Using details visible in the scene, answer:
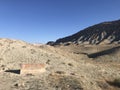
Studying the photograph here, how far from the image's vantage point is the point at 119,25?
14050 centimetres

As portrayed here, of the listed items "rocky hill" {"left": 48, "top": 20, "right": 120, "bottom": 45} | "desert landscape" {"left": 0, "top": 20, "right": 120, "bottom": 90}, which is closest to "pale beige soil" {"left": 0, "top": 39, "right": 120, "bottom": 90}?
"desert landscape" {"left": 0, "top": 20, "right": 120, "bottom": 90}

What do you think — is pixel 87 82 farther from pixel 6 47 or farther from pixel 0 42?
pixel 0 42

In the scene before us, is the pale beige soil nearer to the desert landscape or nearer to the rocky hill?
the desert landscape

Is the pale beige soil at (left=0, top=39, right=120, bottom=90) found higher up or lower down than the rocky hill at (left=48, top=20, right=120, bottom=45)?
lower down

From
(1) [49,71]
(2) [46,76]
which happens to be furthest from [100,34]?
(2) [46,76]

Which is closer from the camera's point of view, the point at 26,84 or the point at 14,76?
the point at 26,84

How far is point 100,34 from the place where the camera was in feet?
479

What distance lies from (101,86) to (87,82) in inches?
51.7

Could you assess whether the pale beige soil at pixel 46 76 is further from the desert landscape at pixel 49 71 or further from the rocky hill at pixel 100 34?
the rocky hill at pixel 100 34

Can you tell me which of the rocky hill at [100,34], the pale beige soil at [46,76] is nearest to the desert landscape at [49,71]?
the pale beige soil at [46,76]

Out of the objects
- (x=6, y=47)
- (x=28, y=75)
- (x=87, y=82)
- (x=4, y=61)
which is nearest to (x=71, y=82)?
(x=87, y=82)

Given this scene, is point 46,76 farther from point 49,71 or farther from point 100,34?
point 100,34

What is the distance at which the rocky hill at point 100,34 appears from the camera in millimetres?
135000

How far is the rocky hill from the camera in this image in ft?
443
